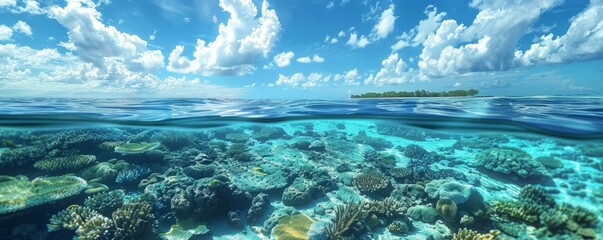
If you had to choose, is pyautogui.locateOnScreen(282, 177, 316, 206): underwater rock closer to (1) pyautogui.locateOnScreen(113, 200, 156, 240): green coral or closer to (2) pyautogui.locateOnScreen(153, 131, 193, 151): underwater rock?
(1) pyautogui.locateOnScreen(113, 200, 156, 240): green coral

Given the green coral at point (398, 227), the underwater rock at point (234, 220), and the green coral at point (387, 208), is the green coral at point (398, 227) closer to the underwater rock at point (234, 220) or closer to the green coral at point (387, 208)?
the green coral at point (387, 208)

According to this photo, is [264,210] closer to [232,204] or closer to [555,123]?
[232,204]

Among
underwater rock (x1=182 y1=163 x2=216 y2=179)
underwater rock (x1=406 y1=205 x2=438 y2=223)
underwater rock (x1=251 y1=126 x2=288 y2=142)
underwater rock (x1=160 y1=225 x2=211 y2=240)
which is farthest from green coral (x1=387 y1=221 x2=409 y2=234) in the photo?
underwater rock (x1=251 y1=126 x2=288 y2=142)

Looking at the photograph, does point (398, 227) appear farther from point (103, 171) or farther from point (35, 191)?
point (35, 191)

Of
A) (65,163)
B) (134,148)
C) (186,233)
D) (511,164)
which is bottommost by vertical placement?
(186,233)

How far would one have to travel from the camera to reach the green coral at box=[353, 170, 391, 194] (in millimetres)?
10141

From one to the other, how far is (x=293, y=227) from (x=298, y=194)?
1.87 metres

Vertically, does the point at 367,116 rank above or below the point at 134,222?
above

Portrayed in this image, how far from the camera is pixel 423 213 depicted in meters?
8.77

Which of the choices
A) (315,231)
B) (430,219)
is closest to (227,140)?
(315,231)

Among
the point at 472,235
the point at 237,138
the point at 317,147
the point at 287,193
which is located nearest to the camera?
the point at 472,235

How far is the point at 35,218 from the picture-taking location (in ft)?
25.3

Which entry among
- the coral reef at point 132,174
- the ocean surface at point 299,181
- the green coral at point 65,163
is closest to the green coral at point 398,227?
the ocean surface at point 299,181

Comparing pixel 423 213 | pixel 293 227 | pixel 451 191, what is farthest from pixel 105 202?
pixel 451 191
